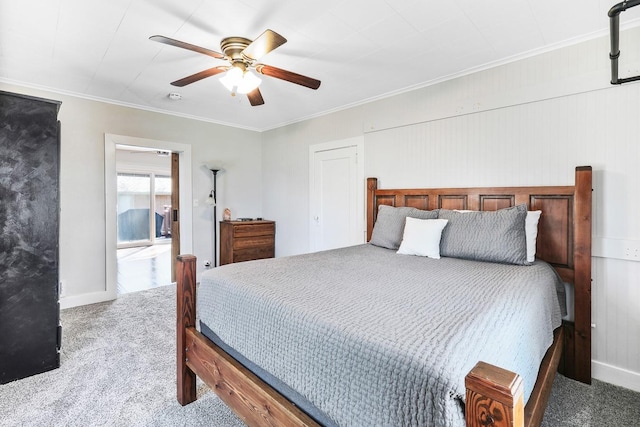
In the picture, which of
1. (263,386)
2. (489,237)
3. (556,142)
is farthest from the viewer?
(556,142)

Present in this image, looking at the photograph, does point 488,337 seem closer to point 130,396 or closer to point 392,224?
point 392,224

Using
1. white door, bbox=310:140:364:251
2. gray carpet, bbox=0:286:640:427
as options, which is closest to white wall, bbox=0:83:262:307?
gray carpet, bbox=0:286:640:427

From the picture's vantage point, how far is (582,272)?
2.15 m

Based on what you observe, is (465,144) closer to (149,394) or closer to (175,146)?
(149,394)

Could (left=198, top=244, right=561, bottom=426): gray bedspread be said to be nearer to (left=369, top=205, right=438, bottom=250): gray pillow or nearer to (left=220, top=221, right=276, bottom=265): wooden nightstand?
(left=369, top=205, right=438, bottom=250): gray pillow

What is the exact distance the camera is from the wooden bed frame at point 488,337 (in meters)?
0.69

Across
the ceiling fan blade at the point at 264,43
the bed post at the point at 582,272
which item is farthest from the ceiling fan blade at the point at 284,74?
the bed post at the point at 582,272

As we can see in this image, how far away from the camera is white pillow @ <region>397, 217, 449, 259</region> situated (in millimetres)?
2430

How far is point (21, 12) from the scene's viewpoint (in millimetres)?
1981

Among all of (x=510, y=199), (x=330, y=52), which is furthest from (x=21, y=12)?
(x=510, y=199)

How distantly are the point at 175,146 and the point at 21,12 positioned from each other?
2.34m

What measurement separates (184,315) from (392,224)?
6.30 feet

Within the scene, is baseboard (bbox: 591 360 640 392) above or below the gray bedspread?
below

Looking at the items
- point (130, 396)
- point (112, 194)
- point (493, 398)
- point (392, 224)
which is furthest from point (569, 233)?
point (112, 194)
